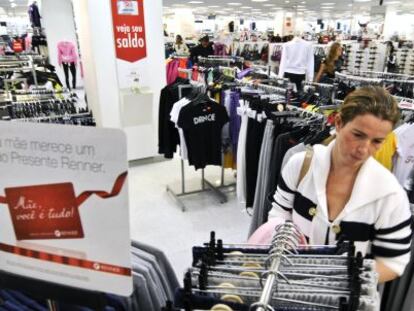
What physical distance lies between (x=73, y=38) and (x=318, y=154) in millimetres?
10615

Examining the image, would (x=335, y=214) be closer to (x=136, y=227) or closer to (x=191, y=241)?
(x=191, y=241)

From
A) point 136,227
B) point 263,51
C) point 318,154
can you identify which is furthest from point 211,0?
point 318,154

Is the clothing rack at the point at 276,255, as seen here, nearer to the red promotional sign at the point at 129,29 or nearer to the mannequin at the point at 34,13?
the red promotional sign at the point at 129,29

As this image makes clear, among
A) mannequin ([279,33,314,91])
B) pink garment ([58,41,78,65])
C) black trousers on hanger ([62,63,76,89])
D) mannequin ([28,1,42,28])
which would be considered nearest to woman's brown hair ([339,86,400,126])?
mannequin ([279,33,314,91])

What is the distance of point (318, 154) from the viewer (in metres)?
1.49

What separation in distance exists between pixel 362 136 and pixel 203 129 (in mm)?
2218

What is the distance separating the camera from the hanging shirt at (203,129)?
3406 millimetres

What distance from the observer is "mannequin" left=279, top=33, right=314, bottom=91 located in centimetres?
643

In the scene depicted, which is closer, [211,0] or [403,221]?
[403,221]

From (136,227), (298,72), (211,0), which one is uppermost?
(211,0)

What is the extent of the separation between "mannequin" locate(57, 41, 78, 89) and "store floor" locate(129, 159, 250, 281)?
6694 mm

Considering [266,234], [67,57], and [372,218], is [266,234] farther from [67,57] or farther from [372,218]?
[67,57]

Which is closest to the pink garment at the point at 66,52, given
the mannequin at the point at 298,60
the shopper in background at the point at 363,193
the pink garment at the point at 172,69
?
the pink garment at the point at 172,69

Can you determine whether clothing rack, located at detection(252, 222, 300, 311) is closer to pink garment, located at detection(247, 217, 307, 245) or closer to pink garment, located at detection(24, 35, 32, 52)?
pink garment, located at detection(247, 217, 307, 245)
